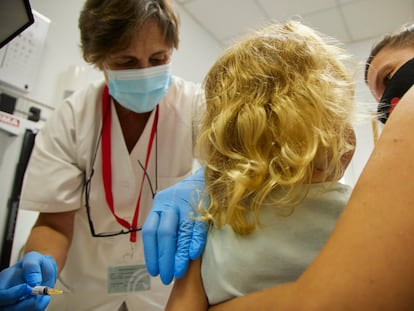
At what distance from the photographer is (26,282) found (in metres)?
0.83

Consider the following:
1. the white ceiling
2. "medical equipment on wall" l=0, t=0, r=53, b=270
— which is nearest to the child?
"medical equipment on wall" l=0, t=0, r=53, b=270

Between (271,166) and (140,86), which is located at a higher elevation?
(140,86)

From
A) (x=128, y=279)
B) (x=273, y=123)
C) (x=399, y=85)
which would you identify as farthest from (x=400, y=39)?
(x=128, y=279)

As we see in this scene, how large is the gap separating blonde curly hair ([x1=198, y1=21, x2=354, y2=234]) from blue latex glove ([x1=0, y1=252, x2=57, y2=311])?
0.54 meters

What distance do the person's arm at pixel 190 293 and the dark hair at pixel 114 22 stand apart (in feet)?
2.63

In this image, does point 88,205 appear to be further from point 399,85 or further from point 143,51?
point 399,85

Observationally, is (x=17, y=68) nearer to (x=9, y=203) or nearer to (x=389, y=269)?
(x=9, y=203)

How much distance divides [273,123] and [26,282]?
2.65 ft

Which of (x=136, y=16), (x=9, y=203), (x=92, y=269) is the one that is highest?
(x=136, y=16)

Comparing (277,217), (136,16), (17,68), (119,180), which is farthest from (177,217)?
(17,68)

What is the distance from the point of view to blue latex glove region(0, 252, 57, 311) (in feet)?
2.51

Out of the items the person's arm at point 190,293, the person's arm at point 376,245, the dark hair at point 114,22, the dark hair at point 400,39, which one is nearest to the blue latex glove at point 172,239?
the person's arm at point 190,293

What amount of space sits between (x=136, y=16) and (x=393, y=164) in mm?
950

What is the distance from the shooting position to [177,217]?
0.77 metres
